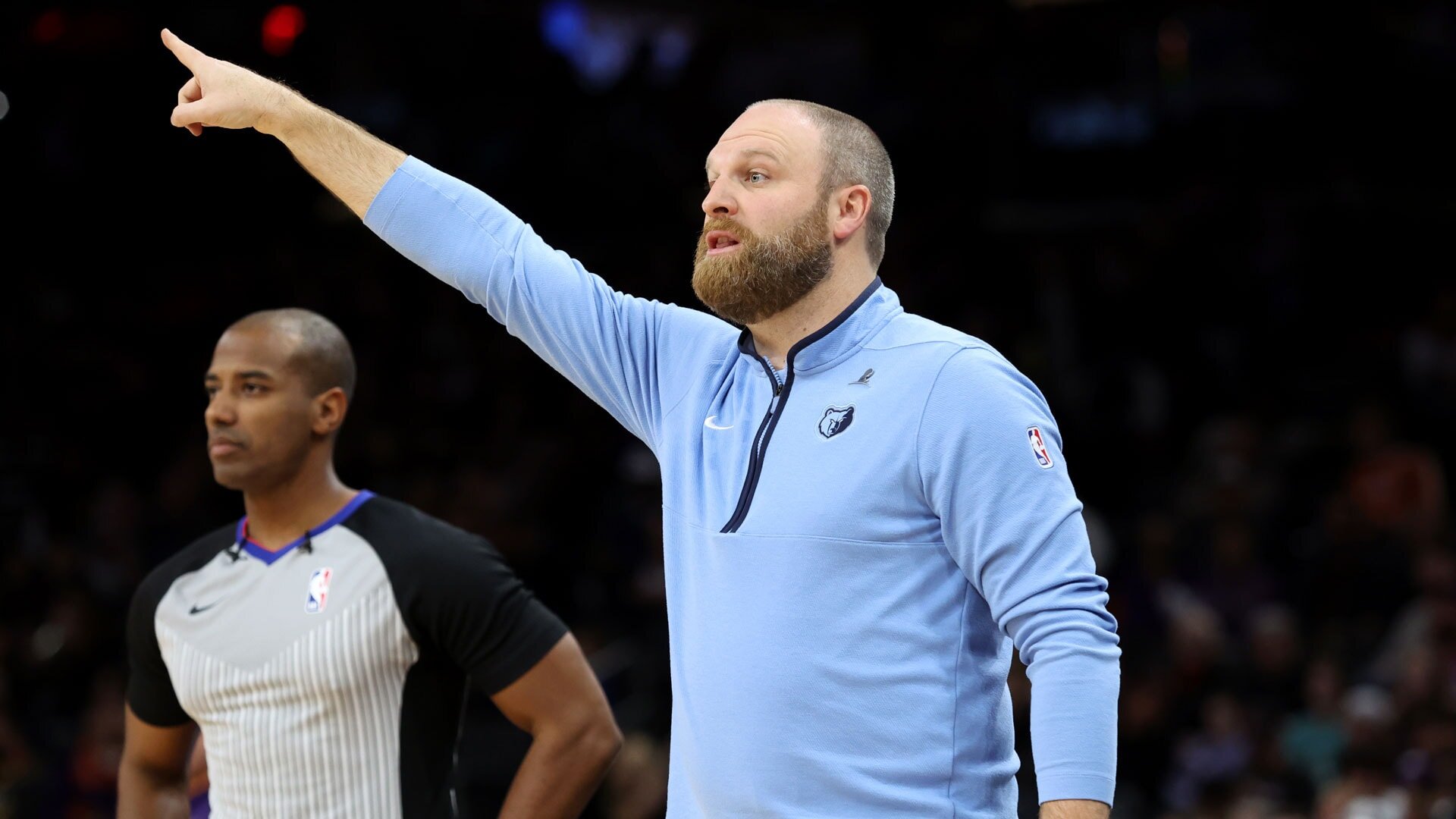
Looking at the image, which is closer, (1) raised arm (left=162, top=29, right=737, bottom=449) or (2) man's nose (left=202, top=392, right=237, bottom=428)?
(1) raised arm (left=162, top=29, right=737, bottom=449)

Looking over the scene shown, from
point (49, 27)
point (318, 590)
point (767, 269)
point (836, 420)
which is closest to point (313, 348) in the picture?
point (318, 590)

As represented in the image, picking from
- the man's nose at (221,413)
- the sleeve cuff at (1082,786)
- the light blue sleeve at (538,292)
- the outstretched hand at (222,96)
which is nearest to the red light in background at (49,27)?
the man's nose at (221,413)

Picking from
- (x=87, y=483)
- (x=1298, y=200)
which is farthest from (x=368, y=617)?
(x=1298, y=200)

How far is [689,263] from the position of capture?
428 inches

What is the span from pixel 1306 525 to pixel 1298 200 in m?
2.73

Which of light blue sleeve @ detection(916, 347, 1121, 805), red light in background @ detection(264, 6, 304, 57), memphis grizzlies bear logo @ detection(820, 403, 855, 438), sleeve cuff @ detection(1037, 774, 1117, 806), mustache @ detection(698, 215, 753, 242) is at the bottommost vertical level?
sleeve cuff @ detection(1037, 774, 1117, 806)

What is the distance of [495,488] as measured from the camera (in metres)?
9.39

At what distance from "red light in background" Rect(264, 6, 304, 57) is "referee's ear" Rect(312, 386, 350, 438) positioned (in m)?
6.64

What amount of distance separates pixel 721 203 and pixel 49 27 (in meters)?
8.58

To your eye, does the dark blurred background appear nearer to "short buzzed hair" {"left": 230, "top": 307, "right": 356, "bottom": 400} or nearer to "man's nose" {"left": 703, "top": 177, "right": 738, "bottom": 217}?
"short buzzed hair" {"left": 230, "top": 307, "right": 356, "bottom": 400}

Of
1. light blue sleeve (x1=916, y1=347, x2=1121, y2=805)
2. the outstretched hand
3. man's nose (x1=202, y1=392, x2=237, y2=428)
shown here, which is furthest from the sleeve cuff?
man's nose (x1=202, y1=392, x2=237, y2=428)

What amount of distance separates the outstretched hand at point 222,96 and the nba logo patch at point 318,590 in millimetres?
944

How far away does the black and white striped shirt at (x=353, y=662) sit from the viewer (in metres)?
3.06

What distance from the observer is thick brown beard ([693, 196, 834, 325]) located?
249 centimetres
